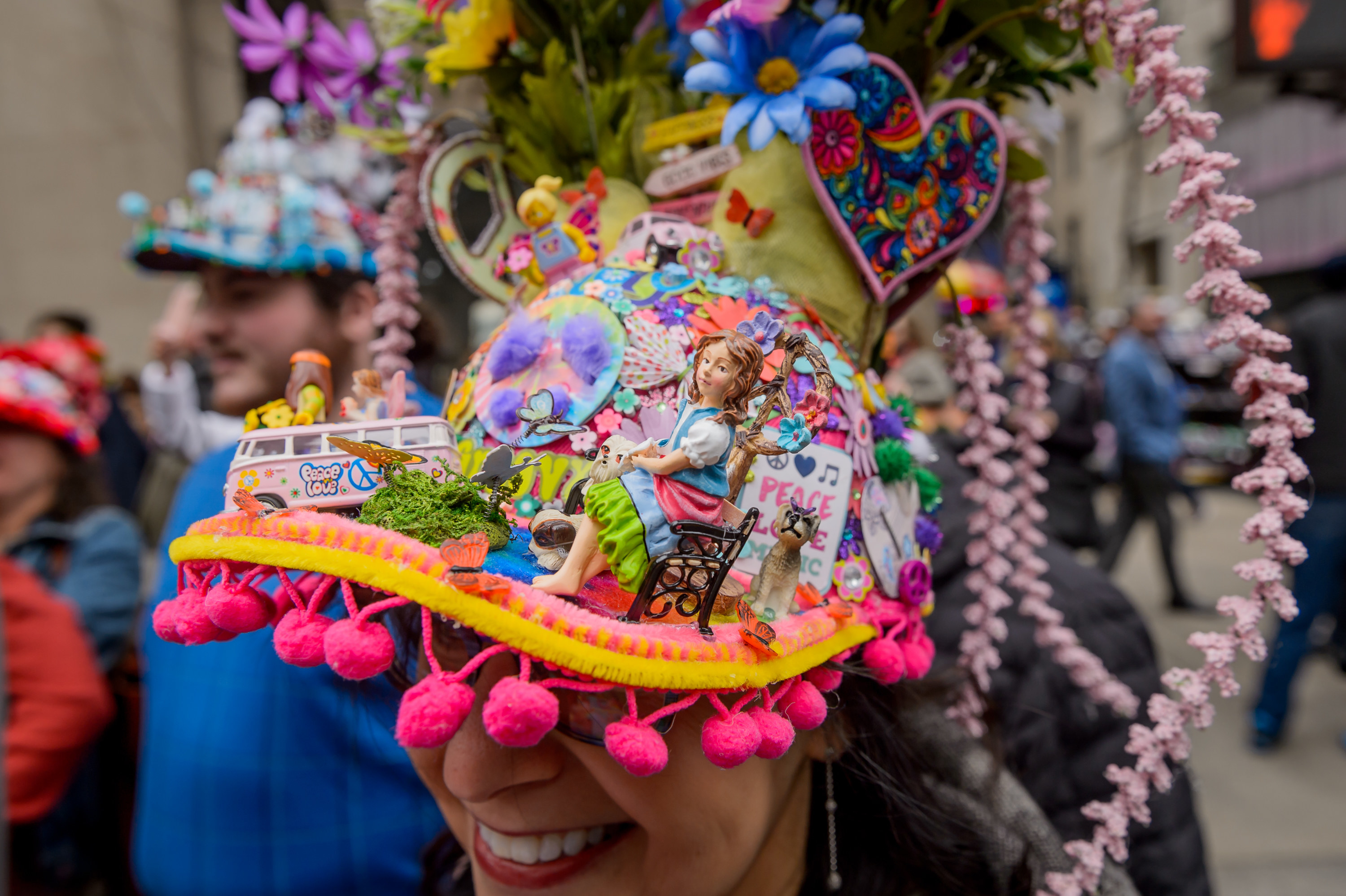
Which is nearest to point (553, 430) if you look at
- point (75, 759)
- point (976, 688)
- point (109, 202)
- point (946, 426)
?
point (976, 688)

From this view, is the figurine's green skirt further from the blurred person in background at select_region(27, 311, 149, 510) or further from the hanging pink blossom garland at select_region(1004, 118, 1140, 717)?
the blurred person in background at select_region(27, 311, 149, 510)

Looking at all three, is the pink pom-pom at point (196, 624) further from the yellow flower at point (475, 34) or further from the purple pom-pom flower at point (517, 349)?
the yellow flower at point (475, 34)

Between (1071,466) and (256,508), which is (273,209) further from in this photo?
(1071,466)

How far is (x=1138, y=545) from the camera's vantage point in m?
7.70

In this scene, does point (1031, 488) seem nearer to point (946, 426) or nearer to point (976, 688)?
point (976, 688)

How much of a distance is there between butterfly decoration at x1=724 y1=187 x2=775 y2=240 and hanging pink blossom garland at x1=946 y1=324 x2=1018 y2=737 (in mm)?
426

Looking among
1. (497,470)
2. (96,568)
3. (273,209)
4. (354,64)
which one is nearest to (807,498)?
(497,470)

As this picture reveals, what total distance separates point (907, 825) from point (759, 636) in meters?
0.62

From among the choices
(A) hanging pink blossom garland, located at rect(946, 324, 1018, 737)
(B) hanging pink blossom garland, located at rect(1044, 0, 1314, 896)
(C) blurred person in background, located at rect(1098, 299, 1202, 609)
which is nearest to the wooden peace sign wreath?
(B) hanging pink blossom garland, located at rect(1044, 0, 1314, 896)

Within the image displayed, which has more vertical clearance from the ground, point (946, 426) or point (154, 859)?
point (946, 426)

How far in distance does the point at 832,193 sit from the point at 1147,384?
195 inches

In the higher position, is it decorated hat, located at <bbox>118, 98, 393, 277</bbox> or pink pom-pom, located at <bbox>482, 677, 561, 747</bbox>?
decorated hat, located at <bbox>118, 98, 393, 277</bbox>

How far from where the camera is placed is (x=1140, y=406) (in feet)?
17.3

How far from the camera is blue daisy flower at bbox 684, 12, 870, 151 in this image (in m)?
1.00
